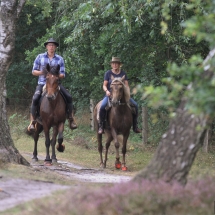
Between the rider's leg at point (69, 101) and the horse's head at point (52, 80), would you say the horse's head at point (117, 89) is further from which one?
the horse's head at point (52, 80)

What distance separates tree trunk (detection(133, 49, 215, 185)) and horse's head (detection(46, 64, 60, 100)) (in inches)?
296

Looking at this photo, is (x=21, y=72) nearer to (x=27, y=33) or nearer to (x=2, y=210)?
(x=27, y=33)

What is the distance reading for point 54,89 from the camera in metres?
14.9

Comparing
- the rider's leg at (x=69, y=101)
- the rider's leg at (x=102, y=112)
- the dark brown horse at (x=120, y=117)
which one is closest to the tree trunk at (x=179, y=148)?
the dark brown horse at (x=120, y=117)

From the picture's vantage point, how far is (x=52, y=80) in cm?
1466

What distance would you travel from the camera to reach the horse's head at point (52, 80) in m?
14.7

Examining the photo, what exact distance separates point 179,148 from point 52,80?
777cm

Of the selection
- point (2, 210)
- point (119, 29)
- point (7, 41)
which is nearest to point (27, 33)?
point (119, 29)

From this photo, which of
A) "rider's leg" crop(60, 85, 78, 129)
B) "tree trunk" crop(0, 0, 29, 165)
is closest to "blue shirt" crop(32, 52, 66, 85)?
"rider's leg" crop(60, 85, 78, 129)

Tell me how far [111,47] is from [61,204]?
13663mm

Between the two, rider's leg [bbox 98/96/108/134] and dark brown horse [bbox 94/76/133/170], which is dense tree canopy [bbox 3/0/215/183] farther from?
rider's leg [bbox 98/96/108/134]

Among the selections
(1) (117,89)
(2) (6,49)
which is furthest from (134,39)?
(2) (6,49)

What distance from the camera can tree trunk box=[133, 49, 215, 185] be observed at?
7.29m

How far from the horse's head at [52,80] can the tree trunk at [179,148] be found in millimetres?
A: 7525
